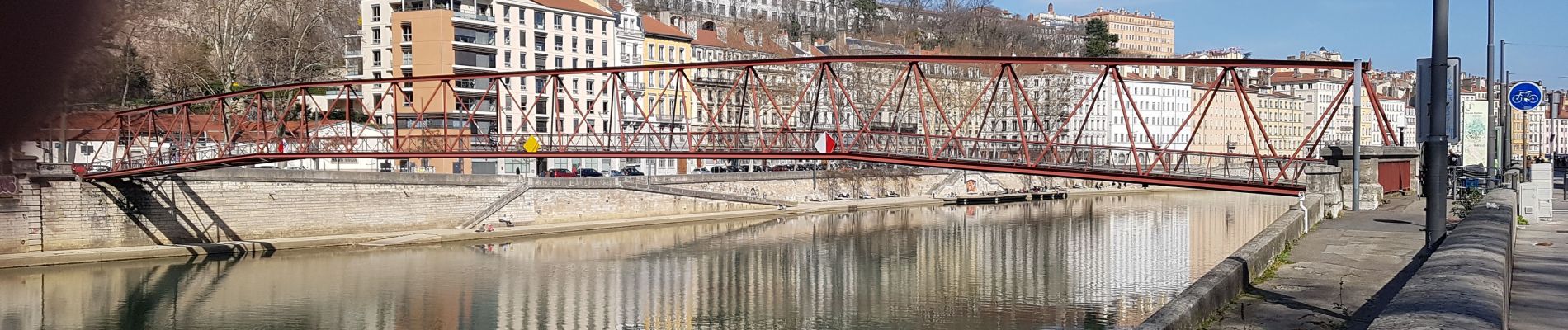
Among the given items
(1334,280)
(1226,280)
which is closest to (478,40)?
(1334,280)

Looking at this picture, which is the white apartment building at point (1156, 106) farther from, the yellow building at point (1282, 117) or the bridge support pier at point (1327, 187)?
the bridge support pier at point (1327, 187)

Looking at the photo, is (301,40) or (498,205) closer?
(301,40)

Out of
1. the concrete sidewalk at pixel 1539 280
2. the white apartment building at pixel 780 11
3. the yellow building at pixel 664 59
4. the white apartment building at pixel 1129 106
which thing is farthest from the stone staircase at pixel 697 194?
the white apartment building at pixel 780 11

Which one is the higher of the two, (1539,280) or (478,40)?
(478,40)

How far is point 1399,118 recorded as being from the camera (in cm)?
13125

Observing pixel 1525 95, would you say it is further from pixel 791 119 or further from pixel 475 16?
pixel 791 119

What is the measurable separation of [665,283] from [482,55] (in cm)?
3276

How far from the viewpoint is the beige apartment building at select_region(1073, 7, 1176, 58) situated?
18125 centimetres

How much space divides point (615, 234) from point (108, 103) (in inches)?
1836

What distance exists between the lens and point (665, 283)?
34594mm

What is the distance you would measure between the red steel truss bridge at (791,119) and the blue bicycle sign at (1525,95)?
2434 millimetres

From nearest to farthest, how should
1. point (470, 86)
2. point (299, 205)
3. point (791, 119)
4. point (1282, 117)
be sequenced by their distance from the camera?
point (299, 205)
point (470, 86)
point (791, 119)
point (1282, 117)

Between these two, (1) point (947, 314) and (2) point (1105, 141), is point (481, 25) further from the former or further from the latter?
(2) point (1105, 141)

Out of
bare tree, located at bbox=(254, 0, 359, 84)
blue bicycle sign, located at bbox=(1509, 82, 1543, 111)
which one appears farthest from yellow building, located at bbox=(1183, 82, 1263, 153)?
blue bicycle sign, located at bbox=(1509, 82, 1543, 111)
